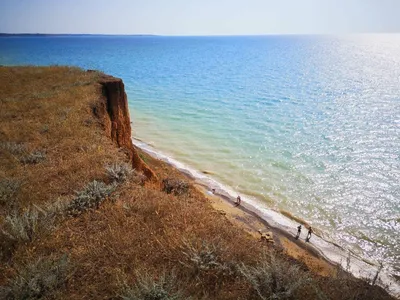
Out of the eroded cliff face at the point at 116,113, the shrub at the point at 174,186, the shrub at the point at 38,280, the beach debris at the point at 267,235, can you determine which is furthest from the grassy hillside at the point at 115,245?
the beach debris at the point at 267,235

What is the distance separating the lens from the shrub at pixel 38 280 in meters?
3.80

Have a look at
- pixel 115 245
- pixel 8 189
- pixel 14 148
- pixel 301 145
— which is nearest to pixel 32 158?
pixel 14 148

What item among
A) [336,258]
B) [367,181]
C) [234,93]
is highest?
[234,93]

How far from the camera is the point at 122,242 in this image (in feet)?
16.2

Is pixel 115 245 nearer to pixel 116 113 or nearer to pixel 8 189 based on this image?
pixel 8 189

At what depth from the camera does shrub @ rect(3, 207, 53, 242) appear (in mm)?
4855

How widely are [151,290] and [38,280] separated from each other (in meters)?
1.73

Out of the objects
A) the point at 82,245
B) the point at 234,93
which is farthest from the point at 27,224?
the point at 234,93

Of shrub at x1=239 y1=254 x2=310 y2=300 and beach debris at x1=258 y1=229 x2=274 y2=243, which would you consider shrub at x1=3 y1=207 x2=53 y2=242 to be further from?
beach debris at x1=258 y1=229 x2=274 y2=243

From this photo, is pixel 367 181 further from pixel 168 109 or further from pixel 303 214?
pixel 168 109

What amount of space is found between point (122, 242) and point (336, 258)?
11.5 metres

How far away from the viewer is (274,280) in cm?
429

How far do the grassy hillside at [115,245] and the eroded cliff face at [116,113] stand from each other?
174 inches

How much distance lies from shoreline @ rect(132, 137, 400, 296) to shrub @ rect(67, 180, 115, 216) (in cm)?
598
